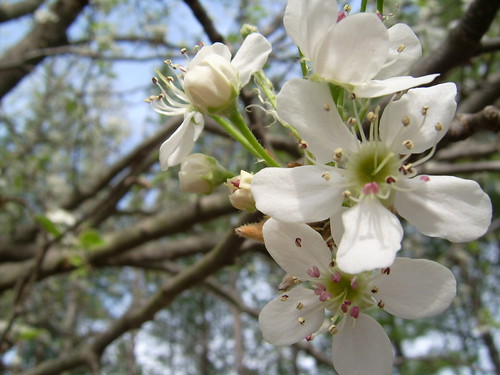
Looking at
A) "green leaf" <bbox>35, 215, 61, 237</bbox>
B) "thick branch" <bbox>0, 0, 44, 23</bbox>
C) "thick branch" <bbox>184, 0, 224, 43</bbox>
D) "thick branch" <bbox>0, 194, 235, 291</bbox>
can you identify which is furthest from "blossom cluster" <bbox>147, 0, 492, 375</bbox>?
"thick branch" <bbox>0, 0, 44, 23</bbox>

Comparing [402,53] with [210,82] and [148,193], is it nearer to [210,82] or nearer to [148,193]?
[210,82]

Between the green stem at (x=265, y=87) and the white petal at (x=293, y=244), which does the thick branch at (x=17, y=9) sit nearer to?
the green stem at (x=265, y=87)

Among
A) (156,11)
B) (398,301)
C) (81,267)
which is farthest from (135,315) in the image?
(156,11)

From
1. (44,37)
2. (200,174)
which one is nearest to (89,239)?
(200,174)

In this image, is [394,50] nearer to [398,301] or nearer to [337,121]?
[337,121]

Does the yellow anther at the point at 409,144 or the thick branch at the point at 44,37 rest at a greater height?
the yellow anther at the point at 409,144

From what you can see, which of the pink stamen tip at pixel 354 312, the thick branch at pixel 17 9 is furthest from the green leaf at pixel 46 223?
the thick branch at pixel 17 9
